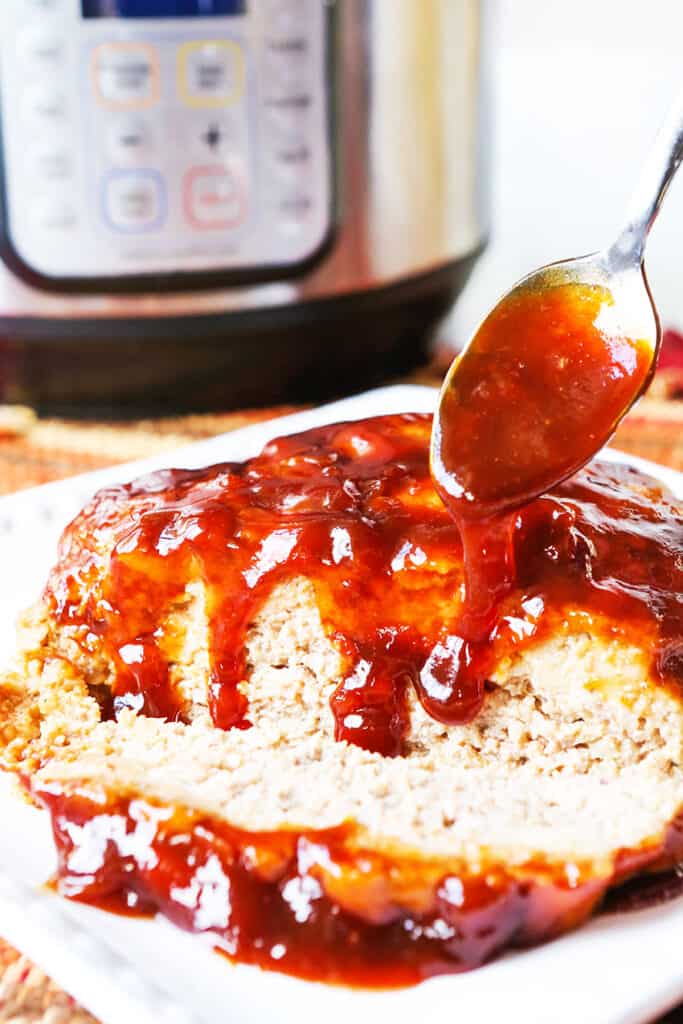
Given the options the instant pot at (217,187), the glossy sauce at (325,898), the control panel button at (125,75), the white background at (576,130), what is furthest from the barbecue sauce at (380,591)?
the white background at (576,130)

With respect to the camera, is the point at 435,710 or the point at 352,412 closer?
the point at 435,710

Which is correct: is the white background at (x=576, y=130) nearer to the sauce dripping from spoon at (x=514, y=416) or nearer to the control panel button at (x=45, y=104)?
the control panel button at (x=45, y=104)

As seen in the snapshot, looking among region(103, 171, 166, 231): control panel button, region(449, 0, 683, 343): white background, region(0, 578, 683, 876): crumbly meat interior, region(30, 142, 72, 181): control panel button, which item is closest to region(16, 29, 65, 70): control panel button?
region(30, 142, 72, 181): control panel button

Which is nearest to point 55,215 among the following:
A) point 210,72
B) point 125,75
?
point 125,75

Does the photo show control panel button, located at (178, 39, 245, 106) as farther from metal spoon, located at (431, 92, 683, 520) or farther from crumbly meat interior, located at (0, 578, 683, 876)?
crumbly meat interior, located at (0, 578, 683, 876)

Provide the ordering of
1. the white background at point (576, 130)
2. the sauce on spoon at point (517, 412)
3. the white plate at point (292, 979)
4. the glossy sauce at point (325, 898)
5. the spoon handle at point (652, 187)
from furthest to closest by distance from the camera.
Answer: the white background at point (576, 130), the spoon handle at point (652, 187), the sauce on spoon at point (517, 412), the glossy sauce at point (325, 898), the white plate at point (292, 979)

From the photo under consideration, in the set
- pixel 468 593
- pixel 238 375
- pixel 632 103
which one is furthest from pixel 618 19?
pixel 468 593

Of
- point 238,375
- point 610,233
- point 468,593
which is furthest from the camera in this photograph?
point 610,233

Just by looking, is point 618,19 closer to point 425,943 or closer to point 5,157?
point 5,157
